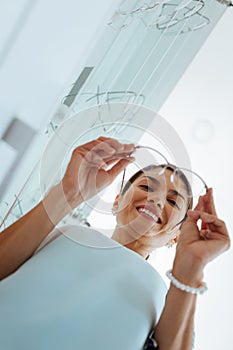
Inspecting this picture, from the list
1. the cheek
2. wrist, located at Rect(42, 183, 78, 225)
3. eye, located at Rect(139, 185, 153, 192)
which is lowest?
wrist, located at Rect(42, 183, 78, 225)

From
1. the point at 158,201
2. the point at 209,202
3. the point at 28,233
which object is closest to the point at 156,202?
the point at 158,201

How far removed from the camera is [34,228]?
75 cm

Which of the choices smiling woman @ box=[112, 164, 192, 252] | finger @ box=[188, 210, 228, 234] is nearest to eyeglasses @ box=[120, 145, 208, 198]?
smiling woman @ box=[112, 164, 192, 252]

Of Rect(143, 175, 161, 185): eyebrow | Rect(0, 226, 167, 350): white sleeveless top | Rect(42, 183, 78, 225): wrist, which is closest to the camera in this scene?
Rect(0, 226, 167, 350): white sleeveless top

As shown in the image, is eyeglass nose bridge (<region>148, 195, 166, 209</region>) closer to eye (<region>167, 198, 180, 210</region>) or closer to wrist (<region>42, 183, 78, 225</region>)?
eye (<region>167, 198, 180, 210</region>)

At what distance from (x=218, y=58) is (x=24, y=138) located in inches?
36.5

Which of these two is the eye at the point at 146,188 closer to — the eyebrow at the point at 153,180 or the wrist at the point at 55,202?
the eyebrow at the point at 153,180

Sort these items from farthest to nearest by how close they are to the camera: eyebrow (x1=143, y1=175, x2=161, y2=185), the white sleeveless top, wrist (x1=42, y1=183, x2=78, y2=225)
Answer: eyebrow (x1=143, y1=175, x2=161, y2=185)
wrist (x1=42, y1=183, x2=78, y2=225)
the white sleeveless top

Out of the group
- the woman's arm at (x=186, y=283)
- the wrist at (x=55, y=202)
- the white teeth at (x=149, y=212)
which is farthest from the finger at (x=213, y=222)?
the wrist at (x=55, y=202)

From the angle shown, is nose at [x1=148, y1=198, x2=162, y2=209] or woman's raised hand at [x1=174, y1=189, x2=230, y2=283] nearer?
woman's raised hand at [x1=174, y1=189, x2=230, y2=283]

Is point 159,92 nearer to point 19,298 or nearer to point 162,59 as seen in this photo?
point 162,59

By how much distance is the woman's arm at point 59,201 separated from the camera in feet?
2.44

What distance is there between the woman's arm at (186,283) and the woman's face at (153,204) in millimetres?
117

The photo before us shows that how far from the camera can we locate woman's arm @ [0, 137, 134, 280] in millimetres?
743
